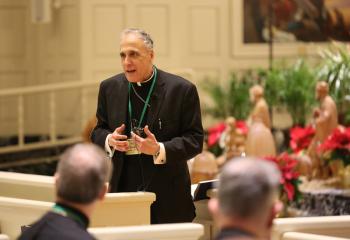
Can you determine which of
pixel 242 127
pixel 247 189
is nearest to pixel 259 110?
pixel 242 127

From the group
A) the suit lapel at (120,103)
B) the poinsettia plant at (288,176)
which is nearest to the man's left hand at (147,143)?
the suit lapel at (120,103)

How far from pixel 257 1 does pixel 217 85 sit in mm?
1760

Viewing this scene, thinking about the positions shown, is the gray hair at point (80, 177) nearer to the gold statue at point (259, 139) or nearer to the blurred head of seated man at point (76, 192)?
the blurred head of seated man at point (76, 192)

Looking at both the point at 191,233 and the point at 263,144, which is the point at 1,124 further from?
the point at 191,233

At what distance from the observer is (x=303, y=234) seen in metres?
4.00

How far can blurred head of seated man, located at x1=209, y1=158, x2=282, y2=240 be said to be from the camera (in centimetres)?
252

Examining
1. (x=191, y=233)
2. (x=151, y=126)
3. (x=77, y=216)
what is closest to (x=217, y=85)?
(x=151, y=126)

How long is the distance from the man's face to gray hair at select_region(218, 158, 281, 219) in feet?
6.98

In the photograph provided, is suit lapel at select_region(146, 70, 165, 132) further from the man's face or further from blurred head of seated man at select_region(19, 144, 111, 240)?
blurred head of seated man at select_region(19, 144, 111, 240)

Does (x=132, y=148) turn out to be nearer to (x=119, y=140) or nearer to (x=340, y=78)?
(x=119, y=140)

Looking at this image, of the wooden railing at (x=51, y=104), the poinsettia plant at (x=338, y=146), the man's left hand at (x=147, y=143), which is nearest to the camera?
the man's left hand at (x=147, y=143)

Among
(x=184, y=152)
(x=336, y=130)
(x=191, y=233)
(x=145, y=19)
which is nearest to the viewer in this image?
(x=191, y=233)

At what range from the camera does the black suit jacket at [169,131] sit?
4.76 metres

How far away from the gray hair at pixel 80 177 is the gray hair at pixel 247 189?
0.45m
